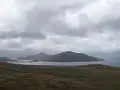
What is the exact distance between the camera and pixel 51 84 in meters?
68.0

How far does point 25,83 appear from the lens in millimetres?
67625

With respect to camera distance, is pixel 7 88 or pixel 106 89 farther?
pixel 106 89

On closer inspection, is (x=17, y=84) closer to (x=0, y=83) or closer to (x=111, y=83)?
(x=0, y=83)

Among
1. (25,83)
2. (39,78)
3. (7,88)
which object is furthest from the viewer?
(39,78)

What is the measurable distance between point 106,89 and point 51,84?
1394 centimetres

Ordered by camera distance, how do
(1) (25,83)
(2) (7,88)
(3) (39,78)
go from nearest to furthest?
(2) (7,88)
(1) (25,83)
(3) (39,78)

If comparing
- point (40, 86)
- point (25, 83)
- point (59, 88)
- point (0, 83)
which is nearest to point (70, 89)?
point (59, 88)

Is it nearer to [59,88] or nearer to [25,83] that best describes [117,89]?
[59,88]

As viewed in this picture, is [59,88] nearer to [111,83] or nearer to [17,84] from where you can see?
[17,84]

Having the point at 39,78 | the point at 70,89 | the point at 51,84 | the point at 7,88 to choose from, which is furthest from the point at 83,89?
the point at 7,88

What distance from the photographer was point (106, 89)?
67.8 meters

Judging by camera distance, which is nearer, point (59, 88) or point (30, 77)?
point (59, 88)

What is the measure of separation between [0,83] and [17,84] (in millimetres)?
4155

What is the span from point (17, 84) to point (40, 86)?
19.9 ft
